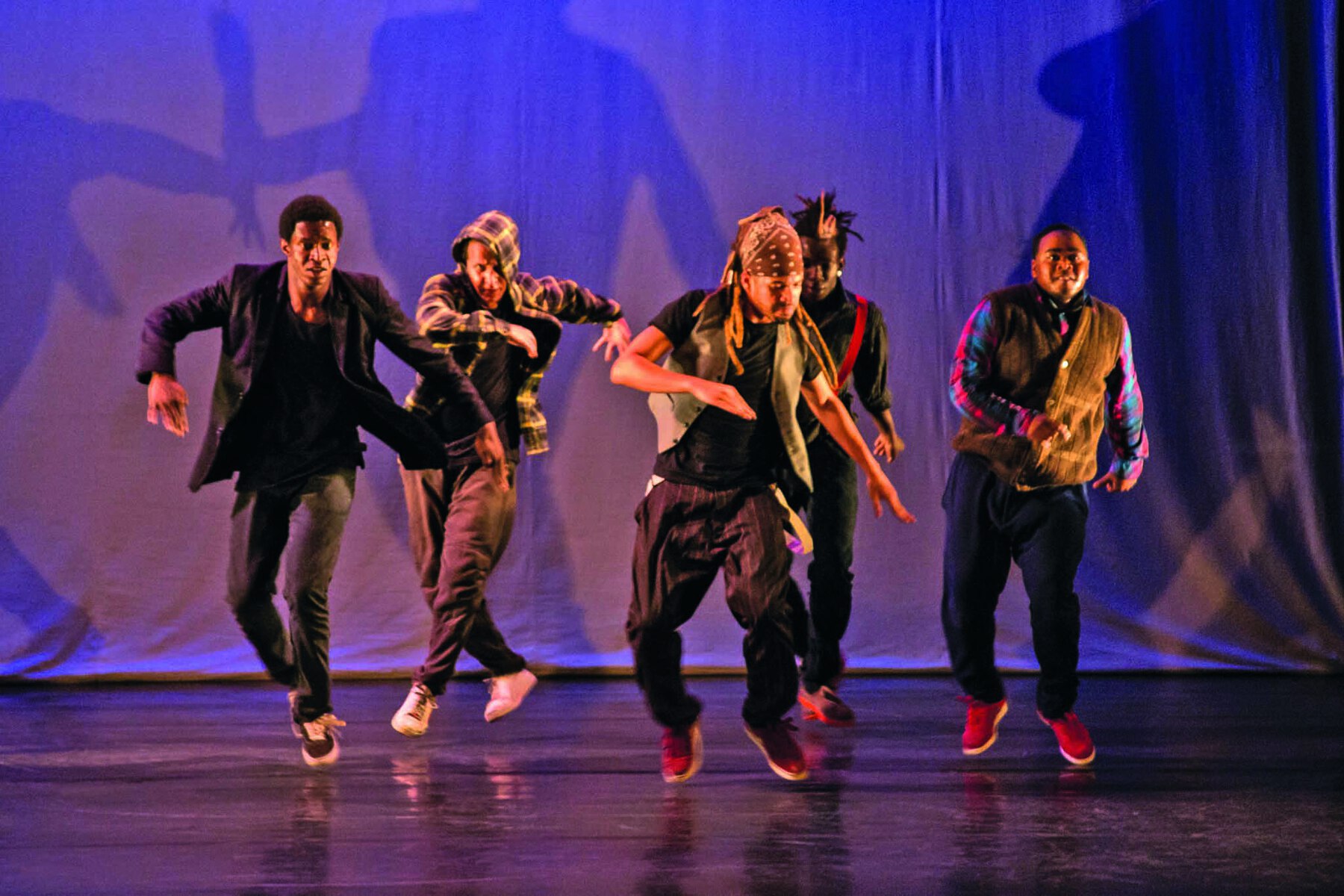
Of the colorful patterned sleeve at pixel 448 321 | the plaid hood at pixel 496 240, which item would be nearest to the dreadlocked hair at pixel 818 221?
the plaid hood at pixel 496 240

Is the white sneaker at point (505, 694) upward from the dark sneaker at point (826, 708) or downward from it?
upward

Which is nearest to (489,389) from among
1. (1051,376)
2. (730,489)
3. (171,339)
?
(171,339)

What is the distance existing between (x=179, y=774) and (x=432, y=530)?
122cm

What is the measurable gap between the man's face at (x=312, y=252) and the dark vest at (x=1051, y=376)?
1789mm

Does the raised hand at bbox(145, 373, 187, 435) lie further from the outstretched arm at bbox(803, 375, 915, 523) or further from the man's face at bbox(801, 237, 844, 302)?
the man's face at bbox(801, 237, 844, 302)

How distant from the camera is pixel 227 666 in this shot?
6023 mm

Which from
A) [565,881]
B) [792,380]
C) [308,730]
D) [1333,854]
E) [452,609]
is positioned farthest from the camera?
[452,609]

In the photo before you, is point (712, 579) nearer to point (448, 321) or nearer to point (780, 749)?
point (780, 749)

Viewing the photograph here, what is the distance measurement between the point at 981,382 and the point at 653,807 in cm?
147

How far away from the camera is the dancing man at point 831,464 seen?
4.52 metres

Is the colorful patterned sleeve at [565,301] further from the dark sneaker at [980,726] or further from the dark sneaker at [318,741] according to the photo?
the dark sneaker at [980,726]

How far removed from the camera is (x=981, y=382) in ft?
12.2

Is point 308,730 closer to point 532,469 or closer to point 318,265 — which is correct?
point 318,265

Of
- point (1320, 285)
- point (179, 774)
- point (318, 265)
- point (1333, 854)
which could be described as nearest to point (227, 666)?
point (179, 774)
